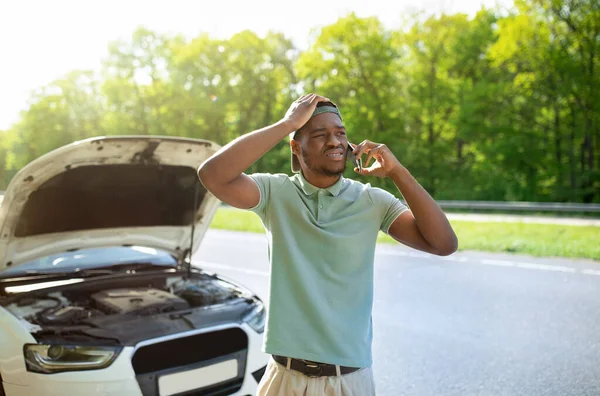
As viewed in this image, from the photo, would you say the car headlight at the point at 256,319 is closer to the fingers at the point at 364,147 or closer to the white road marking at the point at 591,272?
the fingers at the point at 364,147

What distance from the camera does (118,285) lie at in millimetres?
3830

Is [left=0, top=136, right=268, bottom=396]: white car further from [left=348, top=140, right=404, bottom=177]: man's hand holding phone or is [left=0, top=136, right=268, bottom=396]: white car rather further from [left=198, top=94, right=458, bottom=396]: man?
[left=348, top=140, right=404, bottom=177]: man's hand holding phone

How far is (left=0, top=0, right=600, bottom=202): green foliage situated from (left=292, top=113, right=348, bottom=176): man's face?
13.2 meters

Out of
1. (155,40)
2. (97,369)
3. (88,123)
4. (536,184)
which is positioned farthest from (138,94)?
(97,369)

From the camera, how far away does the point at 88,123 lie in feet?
168

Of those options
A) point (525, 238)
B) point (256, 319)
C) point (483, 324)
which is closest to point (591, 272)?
point (483, 324)

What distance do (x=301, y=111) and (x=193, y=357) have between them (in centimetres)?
187

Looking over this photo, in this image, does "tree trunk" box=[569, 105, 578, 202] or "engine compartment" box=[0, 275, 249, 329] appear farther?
"tree trunk" box=[569, 105, 578, 202]

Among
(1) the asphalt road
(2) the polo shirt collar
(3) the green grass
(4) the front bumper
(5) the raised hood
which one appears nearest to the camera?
(2) the polo shirt collar

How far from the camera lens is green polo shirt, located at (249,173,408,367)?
1.79 meters

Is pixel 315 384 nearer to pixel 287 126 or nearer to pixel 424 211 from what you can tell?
pixel 424 211

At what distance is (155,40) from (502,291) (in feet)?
133

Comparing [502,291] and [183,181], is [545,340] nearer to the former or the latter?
[502,291]

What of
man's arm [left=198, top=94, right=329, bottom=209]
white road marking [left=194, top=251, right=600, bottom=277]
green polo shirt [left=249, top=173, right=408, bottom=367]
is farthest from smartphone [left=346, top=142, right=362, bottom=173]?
white road marking [left=194, top=251, right=600, bottom=277]
